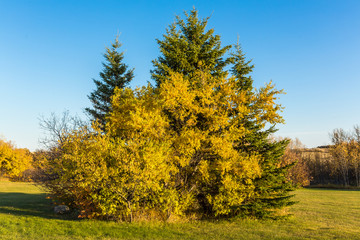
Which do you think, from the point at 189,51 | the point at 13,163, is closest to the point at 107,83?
the point at 189,51

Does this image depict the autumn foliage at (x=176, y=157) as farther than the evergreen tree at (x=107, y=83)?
No

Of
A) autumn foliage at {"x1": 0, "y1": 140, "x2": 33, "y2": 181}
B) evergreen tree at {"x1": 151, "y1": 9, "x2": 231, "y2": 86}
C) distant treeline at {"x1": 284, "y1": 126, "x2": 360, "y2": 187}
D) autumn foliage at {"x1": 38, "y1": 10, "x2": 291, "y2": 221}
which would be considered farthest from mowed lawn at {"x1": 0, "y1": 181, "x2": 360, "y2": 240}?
autumn foliage at {"x1": 0, "y1": 140, "x2": 33, "y2": 181}

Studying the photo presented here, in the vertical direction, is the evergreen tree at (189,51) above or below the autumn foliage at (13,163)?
above

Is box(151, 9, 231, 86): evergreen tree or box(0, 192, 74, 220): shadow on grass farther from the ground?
box(151, 9, 231, 86): evergreen tree

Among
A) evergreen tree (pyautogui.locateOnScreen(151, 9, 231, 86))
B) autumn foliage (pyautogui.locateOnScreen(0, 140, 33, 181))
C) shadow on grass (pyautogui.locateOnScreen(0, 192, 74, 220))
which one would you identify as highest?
evergreen tree (pyautogui.locateOnScreen(151, 9, 231, 86))

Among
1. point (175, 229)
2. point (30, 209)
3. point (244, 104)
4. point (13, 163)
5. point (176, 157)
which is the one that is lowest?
point (30, 209)

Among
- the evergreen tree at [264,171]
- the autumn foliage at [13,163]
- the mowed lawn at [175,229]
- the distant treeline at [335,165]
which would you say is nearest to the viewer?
the mowed lawn at [175,229]

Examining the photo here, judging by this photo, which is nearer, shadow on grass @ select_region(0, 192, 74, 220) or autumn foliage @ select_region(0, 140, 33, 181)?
shadow on grass @ select_region(0, 192, 74, 220)

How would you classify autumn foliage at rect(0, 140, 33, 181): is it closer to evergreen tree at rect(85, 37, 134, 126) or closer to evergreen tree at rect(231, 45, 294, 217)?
evergreen tree at rect(85, 37, 134, 126)

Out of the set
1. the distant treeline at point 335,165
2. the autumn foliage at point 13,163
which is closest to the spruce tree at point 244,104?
the distant treeline at point 335,165

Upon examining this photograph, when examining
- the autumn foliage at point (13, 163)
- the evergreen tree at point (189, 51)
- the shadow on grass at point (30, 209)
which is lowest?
the shadow on grass at point (30, 209)

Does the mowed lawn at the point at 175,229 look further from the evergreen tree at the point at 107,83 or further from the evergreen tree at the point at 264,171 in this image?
the evergreen tree at the point at 107,83

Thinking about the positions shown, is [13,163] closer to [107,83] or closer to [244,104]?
[107,83]

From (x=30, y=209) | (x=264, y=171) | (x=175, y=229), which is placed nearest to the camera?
(x=175, y=229)
